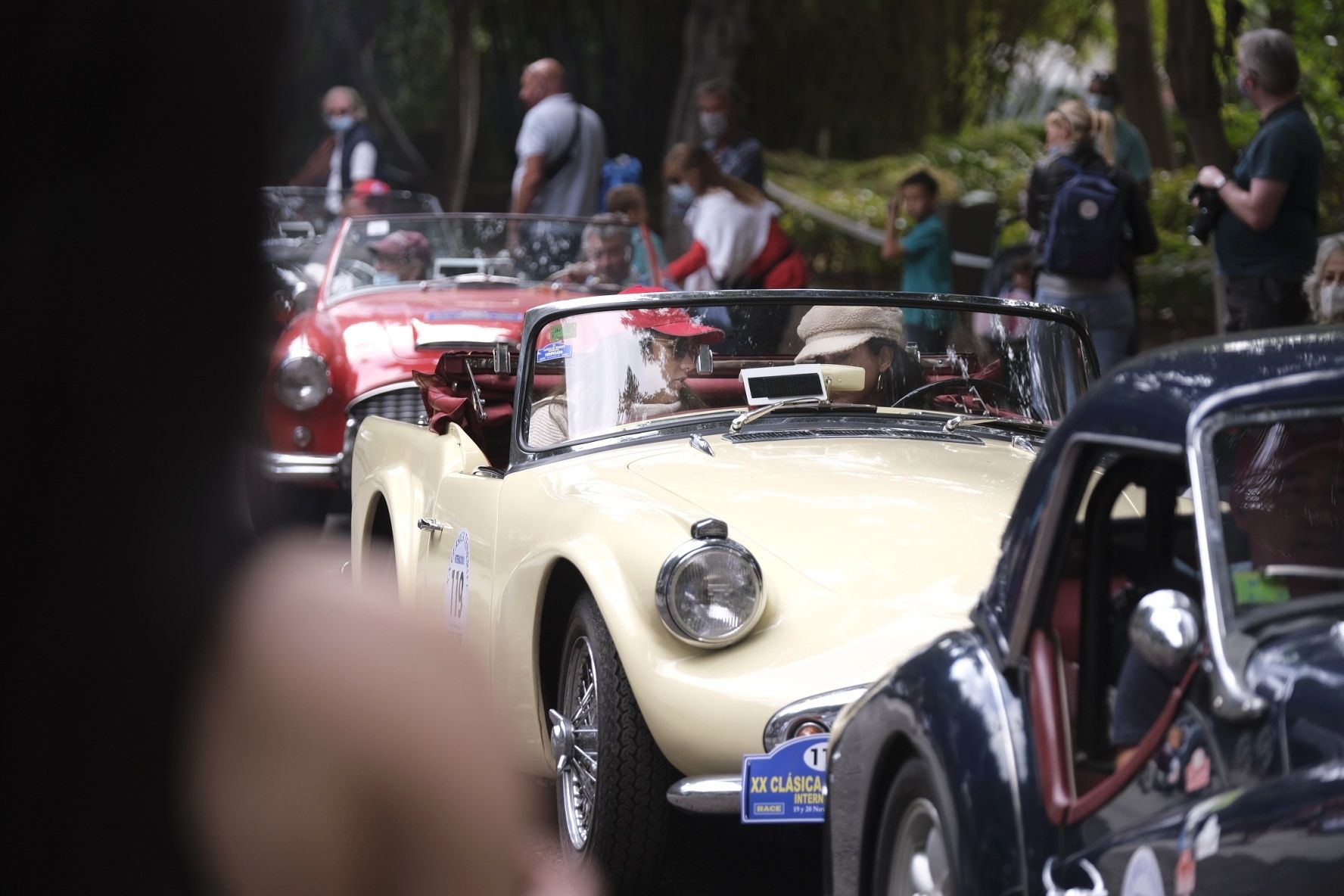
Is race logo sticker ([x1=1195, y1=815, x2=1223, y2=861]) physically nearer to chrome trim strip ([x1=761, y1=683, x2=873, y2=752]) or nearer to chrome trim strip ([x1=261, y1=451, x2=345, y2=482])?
chrome trim strip ([x1=761, y1=683, x2=873, y2=752])

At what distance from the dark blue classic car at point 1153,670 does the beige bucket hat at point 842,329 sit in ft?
8.24

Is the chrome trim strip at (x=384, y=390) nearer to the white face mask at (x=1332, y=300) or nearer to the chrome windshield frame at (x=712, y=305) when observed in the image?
the chrome windshield frame at (x=712, y=305)

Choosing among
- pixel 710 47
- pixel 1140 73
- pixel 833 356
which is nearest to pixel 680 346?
pixel 833 356

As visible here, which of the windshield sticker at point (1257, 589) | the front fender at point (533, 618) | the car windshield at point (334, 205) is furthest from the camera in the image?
the car windshield at point (334, 205)

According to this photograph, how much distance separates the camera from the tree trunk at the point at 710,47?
56.3ft

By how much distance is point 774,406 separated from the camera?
5469 millimetres

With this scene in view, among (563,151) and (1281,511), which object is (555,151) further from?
(1281,511)

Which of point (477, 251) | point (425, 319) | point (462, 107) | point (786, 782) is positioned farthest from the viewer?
point (462, 107)

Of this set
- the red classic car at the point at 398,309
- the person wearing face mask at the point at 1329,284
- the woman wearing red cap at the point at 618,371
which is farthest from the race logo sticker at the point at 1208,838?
the red classic car at the point at 398,309

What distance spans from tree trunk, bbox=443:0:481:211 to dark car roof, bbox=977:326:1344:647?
65.1 ft

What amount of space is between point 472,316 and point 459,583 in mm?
4027

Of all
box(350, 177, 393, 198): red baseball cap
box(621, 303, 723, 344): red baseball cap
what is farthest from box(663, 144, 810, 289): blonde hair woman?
box(621, 303, 723, 344): red baseball cap

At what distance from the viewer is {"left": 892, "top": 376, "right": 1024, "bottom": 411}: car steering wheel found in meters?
5.62

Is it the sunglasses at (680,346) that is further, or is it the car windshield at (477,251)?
the car windshield at (477,251)
